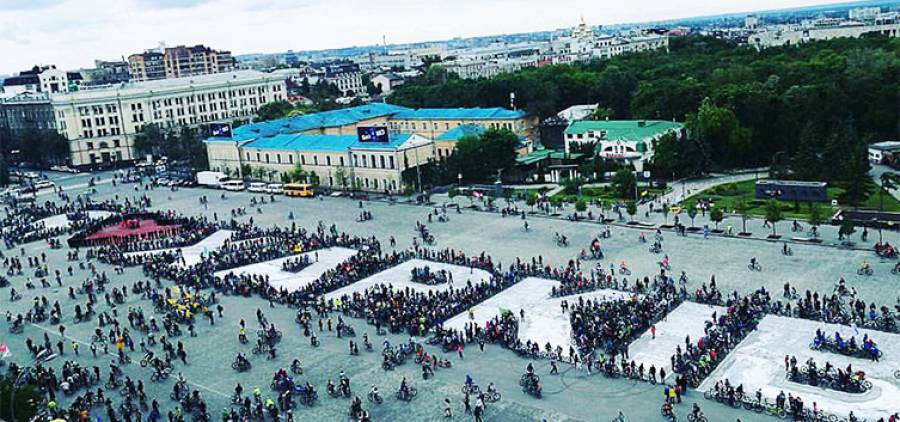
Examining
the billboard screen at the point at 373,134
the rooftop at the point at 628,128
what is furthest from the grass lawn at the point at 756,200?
the billboard screen at the point at 373,134

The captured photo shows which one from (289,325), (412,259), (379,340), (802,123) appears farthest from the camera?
(802,123)

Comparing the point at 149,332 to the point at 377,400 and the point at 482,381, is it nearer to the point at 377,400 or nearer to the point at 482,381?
the point at 377,400

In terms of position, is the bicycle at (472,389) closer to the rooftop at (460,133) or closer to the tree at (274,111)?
the rooftop at (460,133)

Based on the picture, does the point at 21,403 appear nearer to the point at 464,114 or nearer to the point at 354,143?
the point at 354,143

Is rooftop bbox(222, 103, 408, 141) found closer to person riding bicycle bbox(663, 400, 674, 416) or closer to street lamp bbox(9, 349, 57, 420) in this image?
street lamp bbox(9, 349, 57, 420)

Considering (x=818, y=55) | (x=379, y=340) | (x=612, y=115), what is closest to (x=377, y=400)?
(x=379, y=340)
